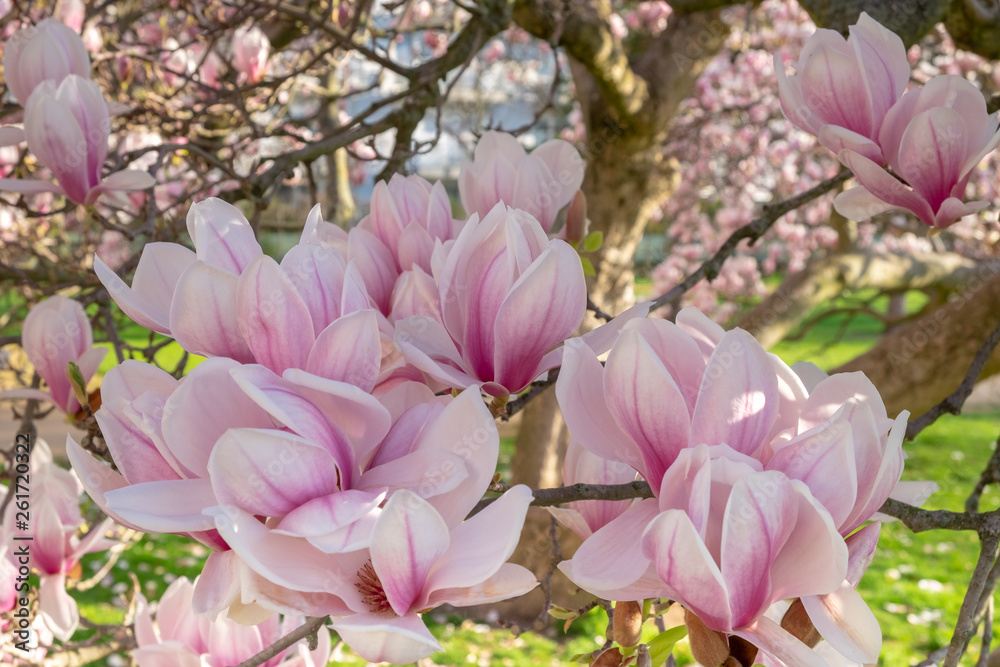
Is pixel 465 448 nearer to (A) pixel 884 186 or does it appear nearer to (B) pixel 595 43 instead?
(A) pixel 884 186

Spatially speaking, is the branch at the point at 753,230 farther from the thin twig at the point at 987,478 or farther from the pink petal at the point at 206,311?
the pink petal at the point at 206,311

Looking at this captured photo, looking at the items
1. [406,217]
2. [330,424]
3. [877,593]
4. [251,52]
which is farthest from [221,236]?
[877,593]

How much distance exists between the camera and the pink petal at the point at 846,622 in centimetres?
53

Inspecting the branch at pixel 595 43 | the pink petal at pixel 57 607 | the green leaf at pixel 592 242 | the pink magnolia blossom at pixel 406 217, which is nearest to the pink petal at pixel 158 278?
the pink magnolia blossom at pixel 406 217

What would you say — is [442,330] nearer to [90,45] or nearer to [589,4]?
[90,45]

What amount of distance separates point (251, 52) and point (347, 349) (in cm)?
256

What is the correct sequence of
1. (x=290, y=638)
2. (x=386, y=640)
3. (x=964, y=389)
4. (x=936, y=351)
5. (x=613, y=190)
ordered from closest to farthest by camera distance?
1. (x=386, y=640)
2. (x=290, y=638)
3. (x=964, y=389)
4. (x=936, y=351)
5. (x=613, y=190)

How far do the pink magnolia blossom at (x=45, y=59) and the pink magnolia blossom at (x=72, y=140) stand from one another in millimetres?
63

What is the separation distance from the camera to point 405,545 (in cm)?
47

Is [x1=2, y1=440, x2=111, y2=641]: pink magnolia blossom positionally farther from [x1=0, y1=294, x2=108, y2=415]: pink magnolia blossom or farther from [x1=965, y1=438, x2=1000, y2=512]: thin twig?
[x1=965, y1=438, x2=1000, y2=512]: thin twig

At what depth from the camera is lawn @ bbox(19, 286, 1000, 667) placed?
4.30m

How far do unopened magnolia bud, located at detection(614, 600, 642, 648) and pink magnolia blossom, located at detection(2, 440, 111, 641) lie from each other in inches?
34.2

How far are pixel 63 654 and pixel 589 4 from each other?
2.58 m

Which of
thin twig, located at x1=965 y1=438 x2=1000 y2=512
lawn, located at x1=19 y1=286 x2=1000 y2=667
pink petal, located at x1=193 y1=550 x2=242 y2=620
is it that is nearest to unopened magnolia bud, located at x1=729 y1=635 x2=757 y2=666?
pink petal, located at x1=193 y1=550 x2=242 y2=620
